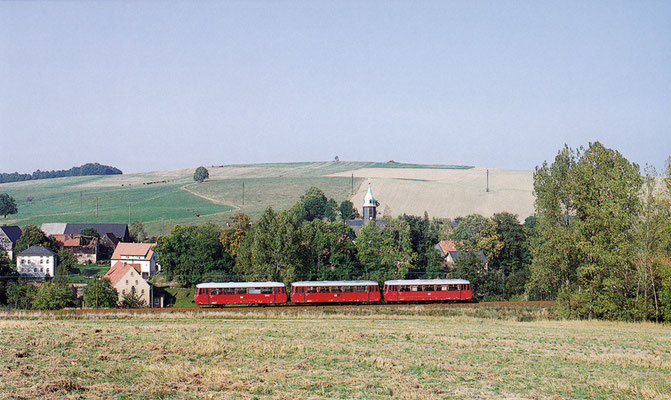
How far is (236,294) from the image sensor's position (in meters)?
58.9

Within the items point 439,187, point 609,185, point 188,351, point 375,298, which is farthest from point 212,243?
point 439,187

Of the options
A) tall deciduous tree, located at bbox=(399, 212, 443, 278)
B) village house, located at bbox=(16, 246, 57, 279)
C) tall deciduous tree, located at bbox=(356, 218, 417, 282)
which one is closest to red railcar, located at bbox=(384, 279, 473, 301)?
tall deciduous tree, located at bbox=(356, 218, 417, 282)

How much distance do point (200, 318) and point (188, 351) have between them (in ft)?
65.3

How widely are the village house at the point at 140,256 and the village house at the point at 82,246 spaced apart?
37.7ft

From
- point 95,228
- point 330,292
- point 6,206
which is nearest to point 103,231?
point 95,228

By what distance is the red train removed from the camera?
194 ft

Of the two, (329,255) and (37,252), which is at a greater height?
(37,252)

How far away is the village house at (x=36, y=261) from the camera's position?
106500 millimetres

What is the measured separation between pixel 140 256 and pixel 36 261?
17.8m

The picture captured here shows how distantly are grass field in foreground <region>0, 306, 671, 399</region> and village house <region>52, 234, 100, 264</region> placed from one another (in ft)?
305

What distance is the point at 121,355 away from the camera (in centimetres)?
2577

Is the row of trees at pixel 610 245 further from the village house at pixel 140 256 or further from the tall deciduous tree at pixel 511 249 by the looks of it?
the village house at pixel 140 256

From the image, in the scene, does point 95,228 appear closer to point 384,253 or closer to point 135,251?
point 135,251

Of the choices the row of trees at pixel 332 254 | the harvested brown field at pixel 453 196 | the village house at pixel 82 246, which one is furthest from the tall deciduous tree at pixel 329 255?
the harvested brown field at pixel 453 196
